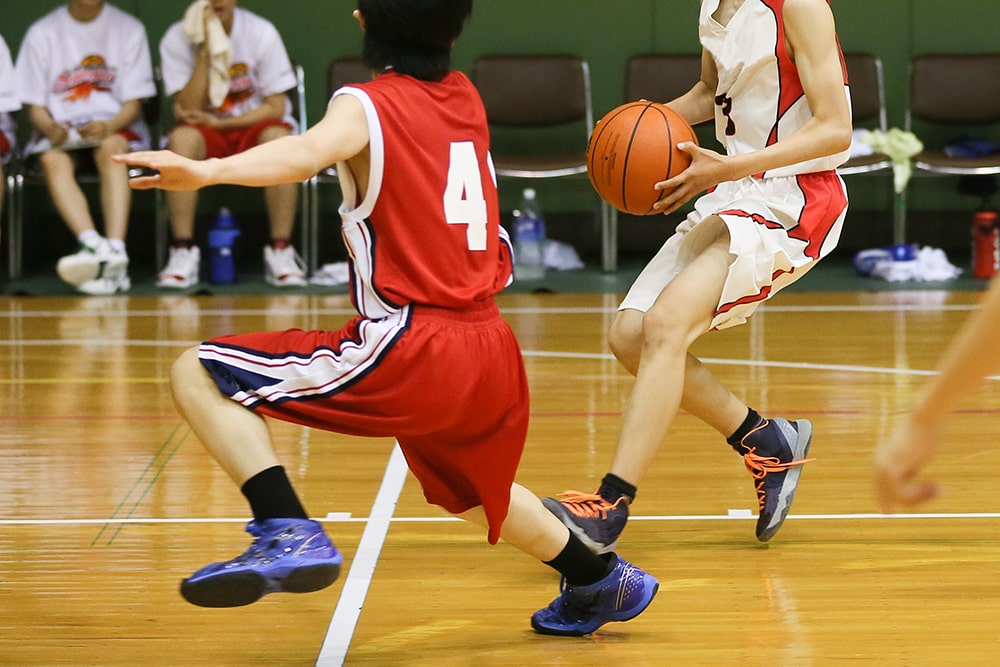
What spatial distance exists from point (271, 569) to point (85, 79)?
19.8 ft

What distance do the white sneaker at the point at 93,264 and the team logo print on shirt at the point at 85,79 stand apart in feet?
2.89

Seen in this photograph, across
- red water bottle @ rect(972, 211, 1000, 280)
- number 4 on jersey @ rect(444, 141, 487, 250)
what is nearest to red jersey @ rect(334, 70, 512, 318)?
number 4 on jersey @ rect(444, 141, 487, 250)

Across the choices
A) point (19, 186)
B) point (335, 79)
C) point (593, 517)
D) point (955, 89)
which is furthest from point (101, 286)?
point (593, 517)

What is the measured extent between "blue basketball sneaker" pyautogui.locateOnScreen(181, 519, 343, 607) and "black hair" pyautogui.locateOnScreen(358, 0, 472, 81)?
A: 78 centimetres

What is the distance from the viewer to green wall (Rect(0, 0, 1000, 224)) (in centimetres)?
852

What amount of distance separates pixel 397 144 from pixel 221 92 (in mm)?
5447

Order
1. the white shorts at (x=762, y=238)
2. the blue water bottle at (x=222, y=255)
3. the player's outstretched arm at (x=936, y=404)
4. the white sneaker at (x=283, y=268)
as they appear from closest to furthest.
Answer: the player's outstretched arm at (x=936, y=404) → the white shorts at (x=762, y=238) → the white sneaker at (x=283, y=268) → the blue water bottle at (x=222, y=255)

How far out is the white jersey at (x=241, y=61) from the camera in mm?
7594

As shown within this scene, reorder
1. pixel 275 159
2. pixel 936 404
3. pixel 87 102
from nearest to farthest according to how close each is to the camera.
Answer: pixel 936 404, pixel 275 159, pixel 87 102

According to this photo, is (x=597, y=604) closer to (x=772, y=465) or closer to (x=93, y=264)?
(x=772, y=465)

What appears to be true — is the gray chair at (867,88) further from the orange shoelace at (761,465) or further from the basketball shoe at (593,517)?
the basketball shoe at (593,517)

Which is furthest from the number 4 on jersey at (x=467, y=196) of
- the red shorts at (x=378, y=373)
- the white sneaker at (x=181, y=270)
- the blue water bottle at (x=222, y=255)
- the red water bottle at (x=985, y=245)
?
the red water bottle at (x=985, y=245)

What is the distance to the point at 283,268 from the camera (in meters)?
7.61

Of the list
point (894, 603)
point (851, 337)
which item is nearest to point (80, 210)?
point (851, 337)
